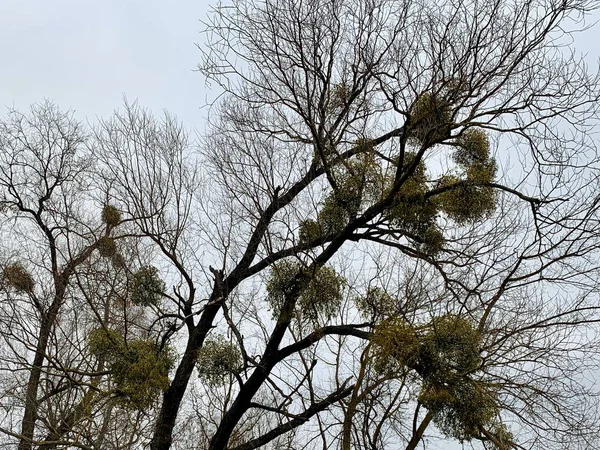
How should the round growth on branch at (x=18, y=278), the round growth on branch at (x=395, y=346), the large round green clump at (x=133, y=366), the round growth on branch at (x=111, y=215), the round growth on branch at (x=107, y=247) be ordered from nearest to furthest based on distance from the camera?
the round growth on branch at (x=395, y=346) < the large round green clump at (x=133, y=366) < the round growth on branch at (x=107, y=247) < the round growth on branch at (x=111, y=215) < the round growth on branch at (x=18, y=278)

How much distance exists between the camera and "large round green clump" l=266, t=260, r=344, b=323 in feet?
19.6

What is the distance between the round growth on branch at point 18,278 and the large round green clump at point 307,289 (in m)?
3.21

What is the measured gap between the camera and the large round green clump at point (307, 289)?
597cm

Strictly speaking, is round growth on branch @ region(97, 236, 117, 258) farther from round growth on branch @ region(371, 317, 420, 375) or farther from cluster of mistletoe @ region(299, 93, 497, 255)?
round growth on branch @ region(371, 317, 420, 375)

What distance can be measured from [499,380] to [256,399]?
378 centimetres

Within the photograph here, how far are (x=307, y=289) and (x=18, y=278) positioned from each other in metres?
3.66

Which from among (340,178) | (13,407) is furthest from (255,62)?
(13,407)

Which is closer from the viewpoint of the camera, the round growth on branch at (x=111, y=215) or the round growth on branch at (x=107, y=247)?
the round growth on branch at (x=107, y=247)

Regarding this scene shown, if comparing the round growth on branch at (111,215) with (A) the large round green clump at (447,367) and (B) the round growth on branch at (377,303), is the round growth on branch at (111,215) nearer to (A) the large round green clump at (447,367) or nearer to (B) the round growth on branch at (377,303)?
(B) the round growth on branch at (377,303)

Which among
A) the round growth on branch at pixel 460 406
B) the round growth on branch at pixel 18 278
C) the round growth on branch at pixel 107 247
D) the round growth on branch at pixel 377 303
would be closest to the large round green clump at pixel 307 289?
the round growth on branch at pixel 377 303

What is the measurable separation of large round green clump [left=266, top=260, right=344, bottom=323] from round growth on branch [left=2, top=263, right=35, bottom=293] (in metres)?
3.21

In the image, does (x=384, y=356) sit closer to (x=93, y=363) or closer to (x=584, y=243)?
(x=584, y=243)

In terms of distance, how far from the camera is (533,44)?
5094mm

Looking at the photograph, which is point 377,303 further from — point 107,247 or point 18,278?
point 18,278
